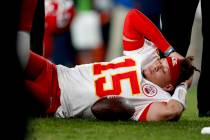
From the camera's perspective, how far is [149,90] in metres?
5.38

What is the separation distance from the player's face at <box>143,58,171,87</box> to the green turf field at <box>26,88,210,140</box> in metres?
0.28

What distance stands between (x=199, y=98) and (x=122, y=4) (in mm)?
4416

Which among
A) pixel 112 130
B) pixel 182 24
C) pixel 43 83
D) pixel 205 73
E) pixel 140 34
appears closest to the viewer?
pixel 112 130

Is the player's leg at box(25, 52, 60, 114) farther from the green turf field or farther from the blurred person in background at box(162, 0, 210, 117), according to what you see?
the blurred person in background at box(162, 0, 210, 117)

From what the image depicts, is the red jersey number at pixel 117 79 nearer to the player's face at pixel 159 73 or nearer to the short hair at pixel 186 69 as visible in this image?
the player's face at pixel 159 73

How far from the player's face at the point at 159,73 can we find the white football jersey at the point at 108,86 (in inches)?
1.5

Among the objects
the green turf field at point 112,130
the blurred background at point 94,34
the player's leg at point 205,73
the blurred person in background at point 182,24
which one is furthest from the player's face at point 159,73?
the blurred background at point 94,34

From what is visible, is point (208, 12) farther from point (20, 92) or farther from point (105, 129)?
point (20, 92)

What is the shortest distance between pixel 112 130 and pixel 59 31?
198 inches

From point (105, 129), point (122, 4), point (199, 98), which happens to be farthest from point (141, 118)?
point (122, 4)

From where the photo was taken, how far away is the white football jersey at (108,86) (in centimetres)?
532

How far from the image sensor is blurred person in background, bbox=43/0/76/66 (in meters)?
9.29

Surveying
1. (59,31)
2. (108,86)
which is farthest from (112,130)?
(59,31)

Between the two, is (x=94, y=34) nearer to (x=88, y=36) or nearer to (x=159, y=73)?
(x=88, y=36)
